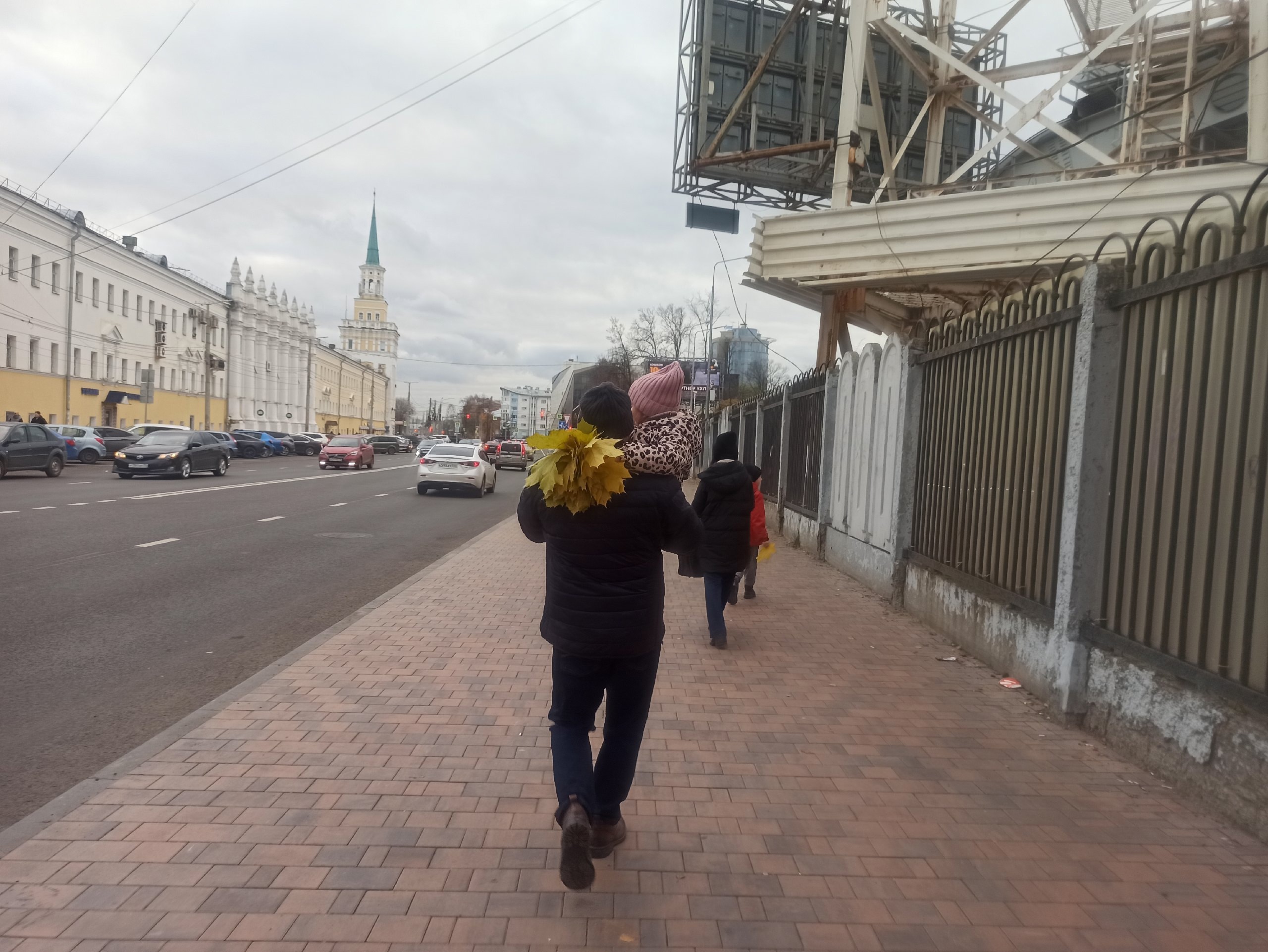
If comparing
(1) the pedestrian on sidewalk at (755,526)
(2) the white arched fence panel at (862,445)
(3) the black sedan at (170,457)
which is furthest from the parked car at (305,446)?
(1) the pedestrian on sidewalk at (755,526)

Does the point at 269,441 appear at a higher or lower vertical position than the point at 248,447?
higher

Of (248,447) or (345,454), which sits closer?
(345,454)

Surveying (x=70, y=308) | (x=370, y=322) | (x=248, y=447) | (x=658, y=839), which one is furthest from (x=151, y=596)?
(x=370, y=322)

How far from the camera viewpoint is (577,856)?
2938 mm

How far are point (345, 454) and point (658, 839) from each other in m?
35.6

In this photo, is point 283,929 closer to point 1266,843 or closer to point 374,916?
point 374,916

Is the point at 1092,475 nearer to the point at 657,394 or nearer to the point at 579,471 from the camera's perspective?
the point at 657,394

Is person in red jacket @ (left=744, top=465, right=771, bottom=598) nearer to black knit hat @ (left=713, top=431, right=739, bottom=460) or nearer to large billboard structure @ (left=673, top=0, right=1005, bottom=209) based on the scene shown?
black knit hat @ (left=713, top=431, right=739, bottom=460)

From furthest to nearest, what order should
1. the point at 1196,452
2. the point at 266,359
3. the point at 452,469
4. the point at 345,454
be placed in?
the point at 266,359 < the point at 345,454 < the point at 452,469 < the point at 1196,452

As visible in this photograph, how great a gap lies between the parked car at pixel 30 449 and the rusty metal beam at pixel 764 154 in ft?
63.2

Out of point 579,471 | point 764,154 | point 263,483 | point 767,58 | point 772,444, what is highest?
point 767,58

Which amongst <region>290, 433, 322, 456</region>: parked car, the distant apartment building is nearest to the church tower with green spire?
the distant apartment building

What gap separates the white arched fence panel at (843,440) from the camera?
1043 centimetres

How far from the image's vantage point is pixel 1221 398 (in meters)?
3.94
